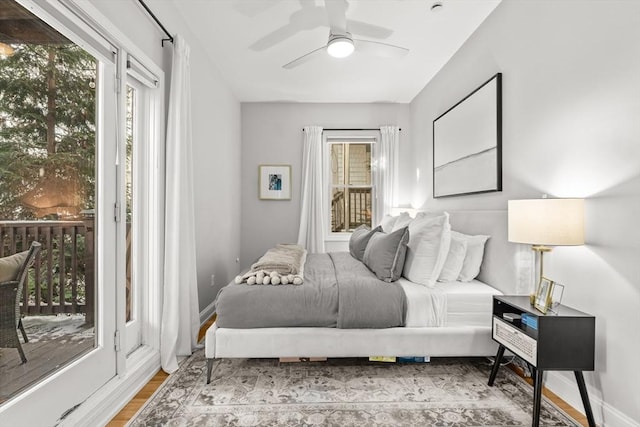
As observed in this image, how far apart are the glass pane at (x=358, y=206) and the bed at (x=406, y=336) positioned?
2.83 meters

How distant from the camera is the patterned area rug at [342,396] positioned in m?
1.79

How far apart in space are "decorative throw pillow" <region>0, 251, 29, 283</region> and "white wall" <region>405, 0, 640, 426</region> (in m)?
2.67

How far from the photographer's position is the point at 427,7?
8.68 feet

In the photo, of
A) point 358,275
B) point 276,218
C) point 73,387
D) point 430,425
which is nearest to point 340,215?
point 276,218

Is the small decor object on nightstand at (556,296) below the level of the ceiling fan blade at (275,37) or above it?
below

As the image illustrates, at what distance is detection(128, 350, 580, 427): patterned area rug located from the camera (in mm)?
1792

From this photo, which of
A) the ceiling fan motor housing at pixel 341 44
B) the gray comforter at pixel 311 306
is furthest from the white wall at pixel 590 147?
the ceiling fan motor housing at pixel 341 44

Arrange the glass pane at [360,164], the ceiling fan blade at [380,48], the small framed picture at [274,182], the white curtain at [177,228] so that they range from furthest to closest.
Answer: the glass pane at [360,164]
the small framed picture at [274,182]
the ceiling fan blade at [380,48]
the white curtain at [177,228]

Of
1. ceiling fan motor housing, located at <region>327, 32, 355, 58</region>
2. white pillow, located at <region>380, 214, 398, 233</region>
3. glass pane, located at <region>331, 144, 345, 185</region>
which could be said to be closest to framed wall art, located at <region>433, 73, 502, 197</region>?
white pillow, located at <region>380, 214, 398, 233</region>

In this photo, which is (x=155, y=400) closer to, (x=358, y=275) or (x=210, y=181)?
(x=358, y=275)

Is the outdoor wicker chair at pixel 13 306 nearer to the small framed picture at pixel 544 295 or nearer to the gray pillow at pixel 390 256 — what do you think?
the gray pillow at pixel 390 256

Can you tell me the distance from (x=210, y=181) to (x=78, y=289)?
1955mm

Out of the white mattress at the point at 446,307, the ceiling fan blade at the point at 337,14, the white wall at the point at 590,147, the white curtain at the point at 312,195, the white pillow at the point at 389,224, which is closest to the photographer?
the white wall at the point at 590,147

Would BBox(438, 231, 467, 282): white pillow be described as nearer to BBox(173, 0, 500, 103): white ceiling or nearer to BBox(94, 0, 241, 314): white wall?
BBox(173, 0, 500, 103): white ceiling
